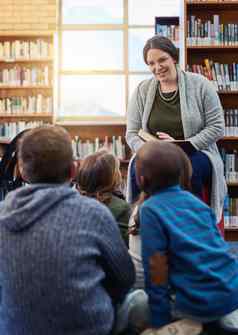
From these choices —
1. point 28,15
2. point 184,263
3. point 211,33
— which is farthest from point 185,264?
point 28,15

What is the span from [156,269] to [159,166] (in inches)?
11.7

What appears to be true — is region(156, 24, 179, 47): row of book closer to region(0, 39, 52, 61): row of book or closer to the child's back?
region(0, 39, 52, 61): row of book

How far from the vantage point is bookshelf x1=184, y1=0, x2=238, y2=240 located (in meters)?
4.18

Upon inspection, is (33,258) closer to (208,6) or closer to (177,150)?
(177,150)

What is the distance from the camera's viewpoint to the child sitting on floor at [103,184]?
1.80 metres

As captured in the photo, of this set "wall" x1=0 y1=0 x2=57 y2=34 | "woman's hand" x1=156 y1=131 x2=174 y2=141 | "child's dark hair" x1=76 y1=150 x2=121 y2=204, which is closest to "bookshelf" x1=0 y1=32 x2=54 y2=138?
"wall" x1=0 y1=0 x2=57 y2=34

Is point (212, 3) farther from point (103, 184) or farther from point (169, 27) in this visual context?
point (103, 184)

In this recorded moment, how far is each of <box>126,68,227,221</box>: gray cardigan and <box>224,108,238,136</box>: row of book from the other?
1.58m

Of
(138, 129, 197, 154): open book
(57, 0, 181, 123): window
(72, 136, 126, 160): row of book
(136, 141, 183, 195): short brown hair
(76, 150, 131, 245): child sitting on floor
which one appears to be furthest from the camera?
(57, 0, 181, 123): window

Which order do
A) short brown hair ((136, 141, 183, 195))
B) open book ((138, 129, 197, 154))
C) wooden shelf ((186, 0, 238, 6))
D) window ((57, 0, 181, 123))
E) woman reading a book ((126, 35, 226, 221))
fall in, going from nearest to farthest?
short brown hair ((136, 141, 183, 195)), open book ((138, 129, 197, 154)), woman reading a book ((126, 35, 226, 221)), wooden shelf ((186, 0, 238, 6)), window ((57, 0, 181, 123))

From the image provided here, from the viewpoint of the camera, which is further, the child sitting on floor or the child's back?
the child sitting on floor

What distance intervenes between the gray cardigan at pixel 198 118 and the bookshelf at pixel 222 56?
159cm

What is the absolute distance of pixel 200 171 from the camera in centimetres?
246

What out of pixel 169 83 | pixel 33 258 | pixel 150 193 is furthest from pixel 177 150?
pixel 169 83
